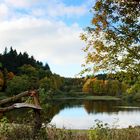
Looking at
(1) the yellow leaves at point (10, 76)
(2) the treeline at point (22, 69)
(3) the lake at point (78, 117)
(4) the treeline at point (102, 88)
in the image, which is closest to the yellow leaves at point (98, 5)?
(3) the lake at point (78, 117)

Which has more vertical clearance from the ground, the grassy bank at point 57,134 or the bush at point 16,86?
the bush at point 16,86

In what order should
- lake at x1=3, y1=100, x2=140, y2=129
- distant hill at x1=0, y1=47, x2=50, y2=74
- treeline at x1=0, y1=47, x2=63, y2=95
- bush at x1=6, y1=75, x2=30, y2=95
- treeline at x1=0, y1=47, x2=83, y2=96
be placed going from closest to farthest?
lake at x1=3, y1=100, x2=140, y2=129, bush at x1=6, y1=75, x2=30, y2=95, treeline at x1=0, y1=47, x2=83, y2=96, treeline at x1=0, y1=47, x2=63, y2=95, distant hill at x1=0, y1=47, x2=50, y2=74

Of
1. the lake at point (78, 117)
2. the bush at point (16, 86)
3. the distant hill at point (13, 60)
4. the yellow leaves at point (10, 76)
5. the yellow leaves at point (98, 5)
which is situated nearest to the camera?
the lake at point (78, 117)

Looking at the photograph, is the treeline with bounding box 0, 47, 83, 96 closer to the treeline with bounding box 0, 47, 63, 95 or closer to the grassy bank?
the treeline with bounding box 0, 47, 63, 95

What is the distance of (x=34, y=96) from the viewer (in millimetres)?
13156

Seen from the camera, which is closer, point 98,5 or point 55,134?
point 55,134

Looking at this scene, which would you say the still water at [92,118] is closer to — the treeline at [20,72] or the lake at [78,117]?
the lake at [78,117]

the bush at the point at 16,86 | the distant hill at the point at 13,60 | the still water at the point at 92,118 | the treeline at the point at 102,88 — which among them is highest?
the distant hill at the point at 13,60

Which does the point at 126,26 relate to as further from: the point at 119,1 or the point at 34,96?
the point at 34,96

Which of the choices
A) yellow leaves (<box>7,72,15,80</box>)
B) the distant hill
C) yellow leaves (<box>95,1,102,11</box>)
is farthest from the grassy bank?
the distant hill

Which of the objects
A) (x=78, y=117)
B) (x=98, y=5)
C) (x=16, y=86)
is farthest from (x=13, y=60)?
(x=98, y=5)

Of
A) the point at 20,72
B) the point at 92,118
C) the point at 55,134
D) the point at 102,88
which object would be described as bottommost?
the point at 92,118

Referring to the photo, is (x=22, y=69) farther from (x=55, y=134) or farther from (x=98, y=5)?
(x=55, y=134)

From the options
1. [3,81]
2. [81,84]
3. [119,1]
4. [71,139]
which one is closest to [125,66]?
[119,1]
